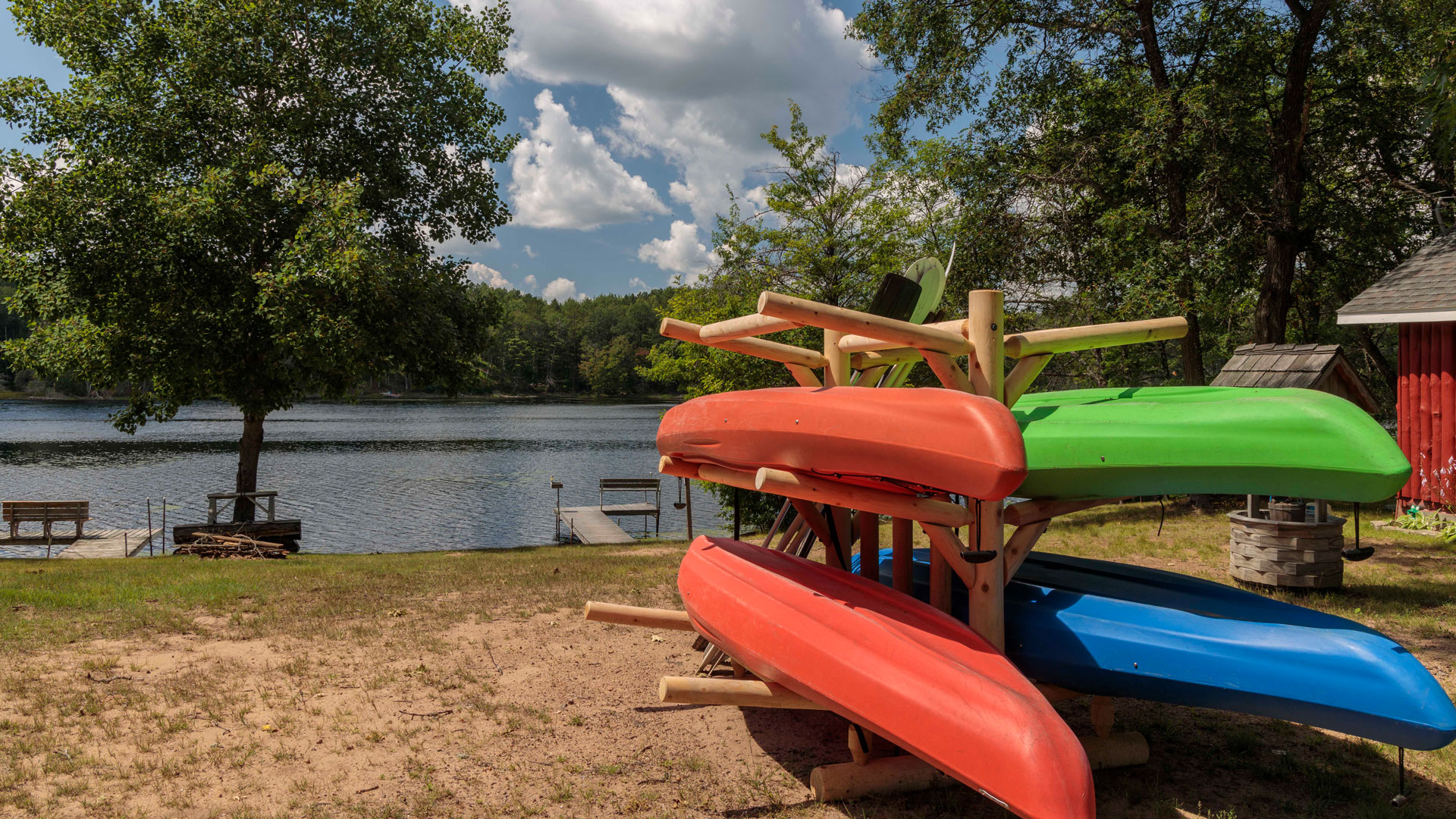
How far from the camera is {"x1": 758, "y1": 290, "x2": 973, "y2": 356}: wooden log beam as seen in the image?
11.8 ft

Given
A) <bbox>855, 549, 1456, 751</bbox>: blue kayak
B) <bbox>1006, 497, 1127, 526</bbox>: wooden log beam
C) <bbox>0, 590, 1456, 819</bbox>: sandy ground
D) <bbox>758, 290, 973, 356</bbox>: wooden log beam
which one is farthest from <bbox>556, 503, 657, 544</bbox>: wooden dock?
<bbox>758, 290, 973, 356</bbox>: wooden log beam

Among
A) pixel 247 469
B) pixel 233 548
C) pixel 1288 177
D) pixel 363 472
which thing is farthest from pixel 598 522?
pixel 1288 177

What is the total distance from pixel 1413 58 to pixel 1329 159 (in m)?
2.04

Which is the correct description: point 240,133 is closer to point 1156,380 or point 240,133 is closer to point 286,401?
point 286,401

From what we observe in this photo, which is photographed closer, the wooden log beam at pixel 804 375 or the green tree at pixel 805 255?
the wooden log beam at pixel 804 375

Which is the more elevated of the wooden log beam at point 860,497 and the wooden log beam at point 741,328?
the wooden log beam at point 741,328

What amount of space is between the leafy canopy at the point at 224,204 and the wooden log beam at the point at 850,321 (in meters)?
11.5

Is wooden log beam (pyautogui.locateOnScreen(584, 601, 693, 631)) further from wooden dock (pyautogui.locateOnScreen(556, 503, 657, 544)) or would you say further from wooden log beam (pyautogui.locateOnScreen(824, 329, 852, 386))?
wooden dock (pyautogui.locateOnScreen(556, 503, 657, 544))

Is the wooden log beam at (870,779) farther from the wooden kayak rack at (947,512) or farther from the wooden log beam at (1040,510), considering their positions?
the wooden log beam at (1040,510)

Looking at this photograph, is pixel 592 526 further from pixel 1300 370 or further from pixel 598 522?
pixel 1300 370

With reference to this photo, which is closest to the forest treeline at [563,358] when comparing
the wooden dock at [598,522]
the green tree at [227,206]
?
the wooden dock at [598,522]

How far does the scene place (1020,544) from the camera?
406 centimetres

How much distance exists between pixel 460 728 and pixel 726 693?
1846 mm

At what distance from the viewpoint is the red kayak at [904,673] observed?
2848 mm
